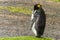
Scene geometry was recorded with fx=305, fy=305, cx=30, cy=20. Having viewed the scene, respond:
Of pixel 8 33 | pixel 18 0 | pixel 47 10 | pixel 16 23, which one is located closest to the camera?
pixel 8 33

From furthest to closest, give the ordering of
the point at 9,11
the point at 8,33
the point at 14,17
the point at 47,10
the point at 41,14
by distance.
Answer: the point at 47,10
the point at 9,11
the point at 14,17
the point at 8,33
the point at 41,14

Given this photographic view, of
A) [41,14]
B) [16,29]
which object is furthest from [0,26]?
[41,14]

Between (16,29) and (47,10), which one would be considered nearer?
(16,29)

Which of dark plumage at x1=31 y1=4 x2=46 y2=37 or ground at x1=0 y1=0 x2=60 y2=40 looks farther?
ground at x1=0 y1=0 x2=60 y2=40

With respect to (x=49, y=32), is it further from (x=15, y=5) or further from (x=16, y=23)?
(x=15, y=5)

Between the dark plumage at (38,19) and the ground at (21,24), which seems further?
the ground at (21,24)

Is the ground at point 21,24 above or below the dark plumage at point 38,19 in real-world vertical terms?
below

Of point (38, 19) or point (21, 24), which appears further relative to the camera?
point (21, 24)

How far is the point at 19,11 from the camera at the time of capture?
19.2m

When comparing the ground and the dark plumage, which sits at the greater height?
the dark plumage

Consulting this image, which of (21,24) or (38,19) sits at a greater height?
(38,19)

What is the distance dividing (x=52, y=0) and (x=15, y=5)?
492 centimetres

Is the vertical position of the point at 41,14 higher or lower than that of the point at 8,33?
higher

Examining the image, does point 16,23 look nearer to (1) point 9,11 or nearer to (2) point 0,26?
(2) point 0,26
